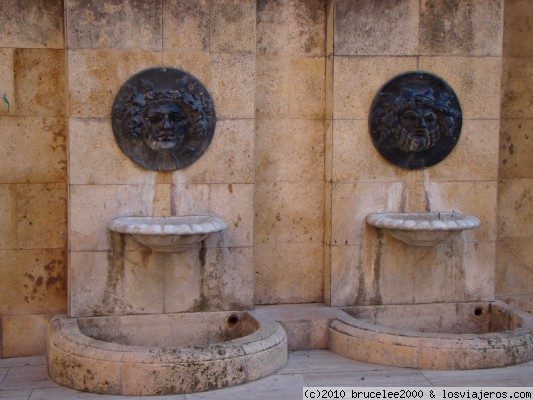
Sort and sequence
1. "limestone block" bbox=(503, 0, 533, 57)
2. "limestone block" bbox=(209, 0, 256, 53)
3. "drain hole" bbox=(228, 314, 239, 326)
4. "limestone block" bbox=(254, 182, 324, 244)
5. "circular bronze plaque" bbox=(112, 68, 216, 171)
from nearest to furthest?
"circular bronze plaque" bbox=(112, 68, 216, 171)
"limestone block" bbox=(209, 0, 256, 53)
"drain hole" bbox=(228, 314, 239, 326)
"limestone block" bbox=(254, 182, 324, 244)
"limestone block" bbox=(503, 0, 533, 57)

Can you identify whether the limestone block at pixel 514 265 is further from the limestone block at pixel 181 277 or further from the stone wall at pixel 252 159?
the limestone block at pixel 181 277

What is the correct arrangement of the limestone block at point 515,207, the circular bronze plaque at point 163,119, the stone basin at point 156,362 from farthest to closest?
the limestone block at point 515,207, the circular bronze plaque at point 163,119, the stone basin at point 156,362

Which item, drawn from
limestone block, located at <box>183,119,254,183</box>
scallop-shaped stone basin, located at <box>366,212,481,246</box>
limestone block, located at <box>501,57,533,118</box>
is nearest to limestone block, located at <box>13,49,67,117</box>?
limestone block, located at <box>183,119,254,183</box>

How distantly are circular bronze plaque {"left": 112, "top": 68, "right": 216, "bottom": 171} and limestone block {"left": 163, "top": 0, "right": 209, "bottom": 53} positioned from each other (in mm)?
238

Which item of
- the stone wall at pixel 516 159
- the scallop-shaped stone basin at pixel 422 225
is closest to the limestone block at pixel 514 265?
the stone wall at pixel 516 159

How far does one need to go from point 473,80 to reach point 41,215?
13.6 feet

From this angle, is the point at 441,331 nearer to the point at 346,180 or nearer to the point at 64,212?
the point at 346,180

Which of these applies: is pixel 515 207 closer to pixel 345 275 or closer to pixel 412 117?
pixel 412 117

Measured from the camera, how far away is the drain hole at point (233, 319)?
6.98 meters

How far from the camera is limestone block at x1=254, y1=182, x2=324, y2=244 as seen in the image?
288 inches

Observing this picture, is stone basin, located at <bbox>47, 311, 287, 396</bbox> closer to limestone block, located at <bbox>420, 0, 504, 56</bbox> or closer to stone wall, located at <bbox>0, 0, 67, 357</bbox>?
stone wall, located at <bbox>0, 0, 67, 357</bbox>

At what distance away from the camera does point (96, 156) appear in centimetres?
664

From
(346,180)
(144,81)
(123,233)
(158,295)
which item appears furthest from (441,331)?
(144,81)

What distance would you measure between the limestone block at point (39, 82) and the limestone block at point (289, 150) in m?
1.80
